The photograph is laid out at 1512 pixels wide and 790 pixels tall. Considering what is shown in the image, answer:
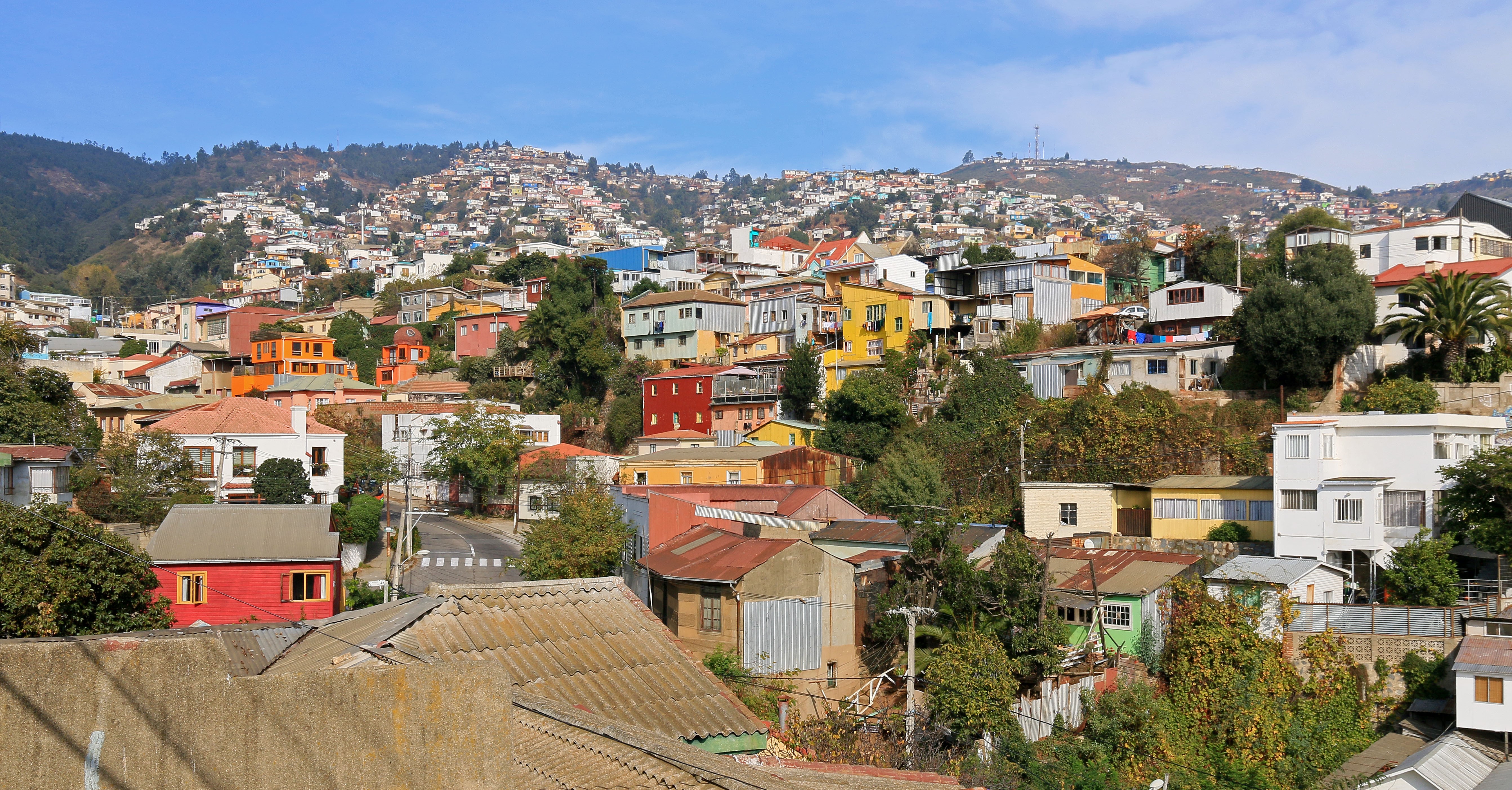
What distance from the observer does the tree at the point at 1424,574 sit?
2095 cm

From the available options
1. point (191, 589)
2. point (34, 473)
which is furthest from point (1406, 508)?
point (34, 473)

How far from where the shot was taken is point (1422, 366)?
30.6m

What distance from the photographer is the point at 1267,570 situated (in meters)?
21.3

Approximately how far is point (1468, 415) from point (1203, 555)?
806 centimetres

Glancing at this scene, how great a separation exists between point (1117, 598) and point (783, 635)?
6.44 metres

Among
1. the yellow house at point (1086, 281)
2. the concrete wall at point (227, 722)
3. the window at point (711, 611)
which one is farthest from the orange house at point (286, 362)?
the concrete wall at point (227, 722)

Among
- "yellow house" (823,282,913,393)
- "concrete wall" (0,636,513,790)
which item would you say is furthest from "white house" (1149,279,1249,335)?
"concrete wall" (0,636,513,790)

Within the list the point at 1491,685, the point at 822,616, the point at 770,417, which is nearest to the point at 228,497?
the point at 770,417

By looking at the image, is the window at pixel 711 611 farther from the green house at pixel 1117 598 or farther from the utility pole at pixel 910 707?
the green house at pixel 1117 598

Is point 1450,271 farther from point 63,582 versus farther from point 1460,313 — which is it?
point 63,582

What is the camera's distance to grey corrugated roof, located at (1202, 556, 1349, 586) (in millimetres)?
20828

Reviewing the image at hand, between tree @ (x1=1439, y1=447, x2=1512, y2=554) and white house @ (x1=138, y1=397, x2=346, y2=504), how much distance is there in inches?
1225

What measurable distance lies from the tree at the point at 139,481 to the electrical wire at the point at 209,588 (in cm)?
456

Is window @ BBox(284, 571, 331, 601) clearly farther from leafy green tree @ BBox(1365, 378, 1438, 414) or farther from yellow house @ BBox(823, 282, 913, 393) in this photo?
leafy green tree @ BBox(1365, 378, 1438, 414)
